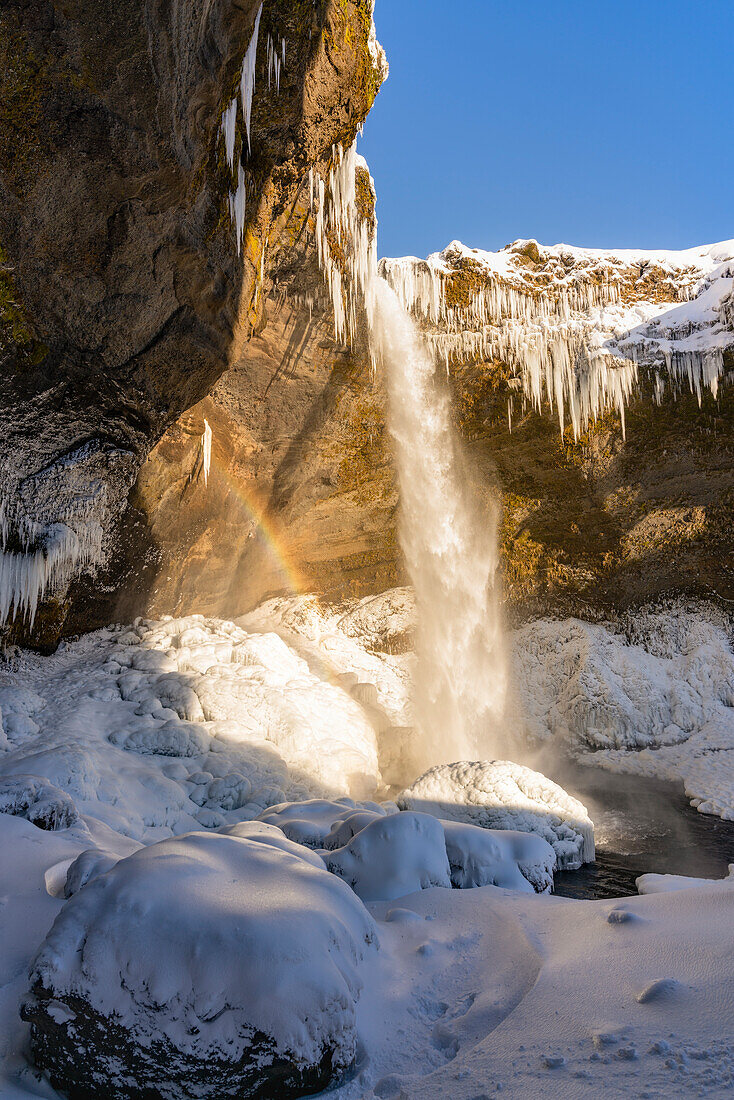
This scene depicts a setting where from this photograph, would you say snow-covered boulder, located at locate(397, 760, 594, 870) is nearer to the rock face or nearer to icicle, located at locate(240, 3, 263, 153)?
the rock face

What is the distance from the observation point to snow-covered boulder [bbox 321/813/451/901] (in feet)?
14.2

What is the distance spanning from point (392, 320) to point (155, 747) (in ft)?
28.9

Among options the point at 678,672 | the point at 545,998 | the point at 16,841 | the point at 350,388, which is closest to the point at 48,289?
the point at 16,841

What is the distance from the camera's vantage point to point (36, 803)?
4.59 meters

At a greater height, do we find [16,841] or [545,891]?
[16,841]

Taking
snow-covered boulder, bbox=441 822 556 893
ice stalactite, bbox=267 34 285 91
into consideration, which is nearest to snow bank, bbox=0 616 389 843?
snow-covered boulder, bbox=441 822 556 893

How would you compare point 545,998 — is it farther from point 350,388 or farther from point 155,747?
point 350,388

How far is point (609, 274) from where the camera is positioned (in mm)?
13039

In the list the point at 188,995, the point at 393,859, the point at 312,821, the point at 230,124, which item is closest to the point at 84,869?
the point at 188,995

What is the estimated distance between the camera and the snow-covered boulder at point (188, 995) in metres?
2.24

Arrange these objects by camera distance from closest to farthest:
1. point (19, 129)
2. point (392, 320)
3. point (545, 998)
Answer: point (545, 998) < point (19, 129) < point (392, 320)

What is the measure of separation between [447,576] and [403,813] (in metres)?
11.1

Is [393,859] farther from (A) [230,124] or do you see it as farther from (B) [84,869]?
(A) [230,124]

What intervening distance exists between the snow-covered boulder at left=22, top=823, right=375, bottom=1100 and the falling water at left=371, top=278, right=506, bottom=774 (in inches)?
440
